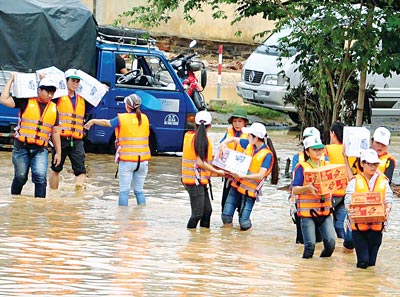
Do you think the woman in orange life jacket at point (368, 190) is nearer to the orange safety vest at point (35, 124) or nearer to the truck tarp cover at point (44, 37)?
the orange safety vest at point (35, 124)

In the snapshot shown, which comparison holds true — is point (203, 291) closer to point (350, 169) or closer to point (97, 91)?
point (350, 169)

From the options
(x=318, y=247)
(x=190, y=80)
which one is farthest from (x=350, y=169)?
(x=190, y=80)

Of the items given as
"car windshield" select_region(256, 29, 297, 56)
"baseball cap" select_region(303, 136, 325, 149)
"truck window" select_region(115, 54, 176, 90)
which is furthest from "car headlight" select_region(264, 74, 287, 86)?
"baseball cap" select_region(303, 136, 325, 149)

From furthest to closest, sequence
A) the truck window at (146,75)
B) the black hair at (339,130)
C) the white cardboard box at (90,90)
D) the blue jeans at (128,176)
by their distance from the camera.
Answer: the truck window at (146,75) < the white cardboard box at (90,90) < the blue jeans at (128,176) < the black hair at (339,130)

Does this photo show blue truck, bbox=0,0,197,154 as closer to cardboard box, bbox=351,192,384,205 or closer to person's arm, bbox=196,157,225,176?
person's arm, bbox=196,157,225,176

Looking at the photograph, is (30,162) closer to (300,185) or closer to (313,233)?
(300,185)

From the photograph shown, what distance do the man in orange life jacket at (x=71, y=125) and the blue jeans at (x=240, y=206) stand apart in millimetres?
3130

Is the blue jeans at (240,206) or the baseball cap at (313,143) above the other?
the baseball cap at (313,143)

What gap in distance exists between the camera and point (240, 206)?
12906 mm

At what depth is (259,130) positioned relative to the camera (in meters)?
12.4

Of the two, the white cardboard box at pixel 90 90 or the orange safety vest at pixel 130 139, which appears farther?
the white cardboard box at pixel 90 90

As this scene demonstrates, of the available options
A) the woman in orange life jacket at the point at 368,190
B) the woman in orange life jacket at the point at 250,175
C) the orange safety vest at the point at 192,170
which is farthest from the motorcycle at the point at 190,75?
the woman in orange life jacket at the point at 368,190

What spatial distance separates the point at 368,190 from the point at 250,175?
7.22 ft

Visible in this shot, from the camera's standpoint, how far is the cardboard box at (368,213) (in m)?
10.4
